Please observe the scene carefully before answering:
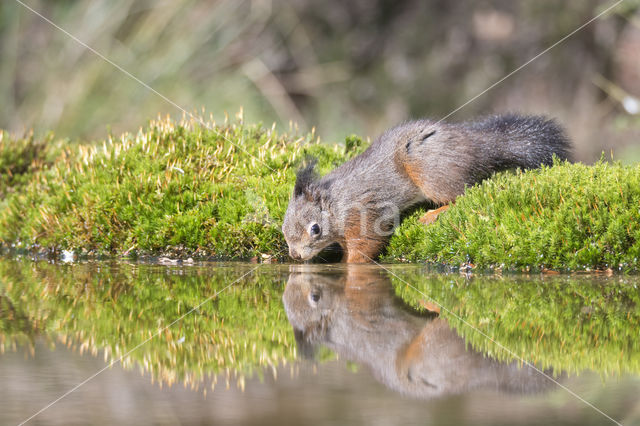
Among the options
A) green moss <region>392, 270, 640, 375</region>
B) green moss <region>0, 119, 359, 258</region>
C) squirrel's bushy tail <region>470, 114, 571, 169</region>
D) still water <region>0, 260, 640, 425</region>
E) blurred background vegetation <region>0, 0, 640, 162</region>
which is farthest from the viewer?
blurred background vegetation <region>0, 0, 640, 162</region>

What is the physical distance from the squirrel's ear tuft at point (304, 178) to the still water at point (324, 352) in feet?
6.25

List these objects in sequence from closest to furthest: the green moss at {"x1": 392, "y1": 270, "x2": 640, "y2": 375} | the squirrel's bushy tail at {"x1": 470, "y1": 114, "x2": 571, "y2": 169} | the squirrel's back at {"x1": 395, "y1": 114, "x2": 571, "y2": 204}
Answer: the green moss at {"x1": 392, "y1": 270, "x2": 640, "y2": 375} → the squirrel's back at {"x1": 395, "y1": 114, "x2": 571, "y2": 204} → the squirrel's bushy tail at {"x1": 470, "y1": 114, "x2": 571, "y2": 169}

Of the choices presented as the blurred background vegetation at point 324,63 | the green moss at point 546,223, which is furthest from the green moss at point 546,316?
the blurred background vegetation at point 324,63

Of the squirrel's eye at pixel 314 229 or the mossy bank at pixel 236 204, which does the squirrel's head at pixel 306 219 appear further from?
the mossy bank at pixel 236 204

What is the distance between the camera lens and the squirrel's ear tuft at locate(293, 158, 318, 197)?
7.32 m

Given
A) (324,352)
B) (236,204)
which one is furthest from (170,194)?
(324,352)

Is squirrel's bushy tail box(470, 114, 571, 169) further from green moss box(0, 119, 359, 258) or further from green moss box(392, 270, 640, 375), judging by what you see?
green moss box(0, 119, 359, 258)

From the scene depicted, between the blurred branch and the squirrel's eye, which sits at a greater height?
the blurred branch

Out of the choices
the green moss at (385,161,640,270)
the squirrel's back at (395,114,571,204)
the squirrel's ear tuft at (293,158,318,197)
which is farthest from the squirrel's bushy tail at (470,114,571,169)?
the squirrel's ear tuft at (293,158,318,197)

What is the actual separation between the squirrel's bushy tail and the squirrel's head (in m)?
1.76

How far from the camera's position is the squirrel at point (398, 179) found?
7.33 m

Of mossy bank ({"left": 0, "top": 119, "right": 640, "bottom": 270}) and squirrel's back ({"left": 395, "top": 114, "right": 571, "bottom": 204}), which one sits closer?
mossy bank ({"left": 0, "top": 119, "right": 640, "bottom": 270})

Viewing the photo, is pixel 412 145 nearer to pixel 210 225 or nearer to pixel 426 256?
pixel 426 256

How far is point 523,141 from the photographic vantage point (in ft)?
25.0
